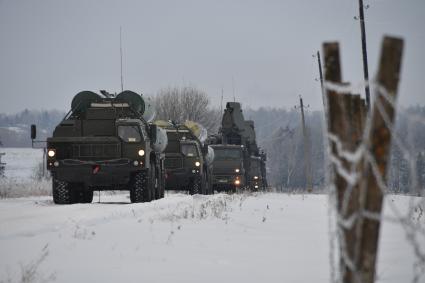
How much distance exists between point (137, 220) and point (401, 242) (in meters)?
3.92

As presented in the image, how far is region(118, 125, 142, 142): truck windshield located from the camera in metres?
15.6

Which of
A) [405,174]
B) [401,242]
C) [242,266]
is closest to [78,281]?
[242,266]

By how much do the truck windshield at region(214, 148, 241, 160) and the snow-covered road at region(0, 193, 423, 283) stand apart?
18308 mm

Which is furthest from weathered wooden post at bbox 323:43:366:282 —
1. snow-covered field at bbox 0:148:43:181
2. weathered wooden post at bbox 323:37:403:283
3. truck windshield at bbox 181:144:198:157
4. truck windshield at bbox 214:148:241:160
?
snow-covered field at bbox 0:148:43:181

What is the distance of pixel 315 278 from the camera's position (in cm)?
519

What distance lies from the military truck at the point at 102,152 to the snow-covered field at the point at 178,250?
15.8 ft

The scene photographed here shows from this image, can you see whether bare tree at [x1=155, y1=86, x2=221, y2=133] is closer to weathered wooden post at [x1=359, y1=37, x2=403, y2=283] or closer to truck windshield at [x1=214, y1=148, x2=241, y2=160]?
truck windshield at [x1=214, y1=148, x2=241, y2=160]

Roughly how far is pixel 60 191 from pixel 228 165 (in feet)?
45.2

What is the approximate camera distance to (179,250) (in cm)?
633

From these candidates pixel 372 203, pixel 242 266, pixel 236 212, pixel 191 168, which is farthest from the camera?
pixel 191 168

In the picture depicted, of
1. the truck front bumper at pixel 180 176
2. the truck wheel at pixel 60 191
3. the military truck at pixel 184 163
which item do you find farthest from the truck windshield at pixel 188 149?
the truck wheel at pixel 60 191

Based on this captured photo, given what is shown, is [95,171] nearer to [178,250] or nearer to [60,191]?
[60,191]

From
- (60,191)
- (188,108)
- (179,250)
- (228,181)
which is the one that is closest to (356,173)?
(179,250)

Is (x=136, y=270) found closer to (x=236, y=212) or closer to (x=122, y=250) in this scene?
(x=122, y=250)
